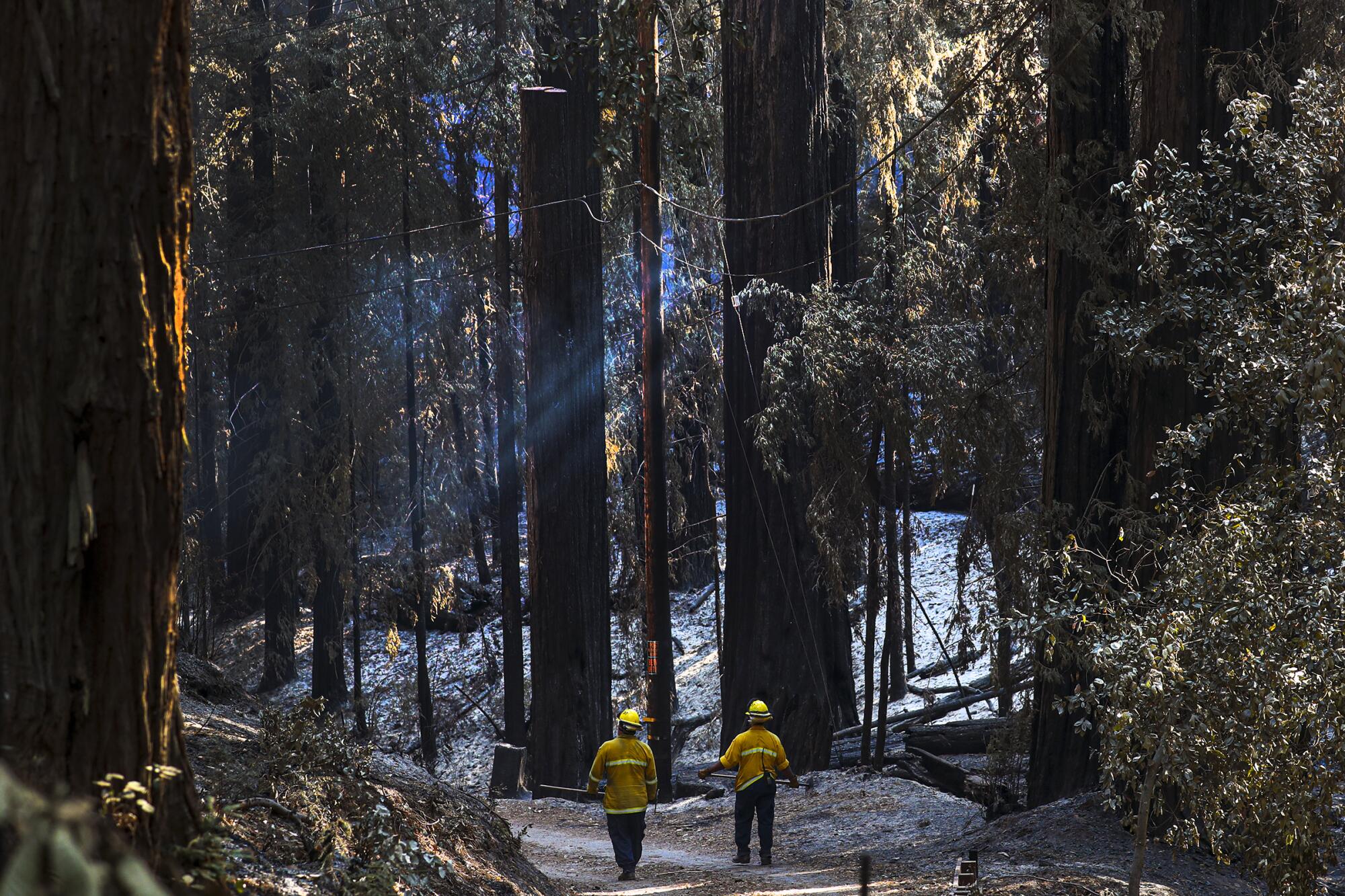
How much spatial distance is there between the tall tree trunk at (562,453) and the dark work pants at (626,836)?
247 inches

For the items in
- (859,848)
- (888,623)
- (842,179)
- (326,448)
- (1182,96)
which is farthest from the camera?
(326,448)

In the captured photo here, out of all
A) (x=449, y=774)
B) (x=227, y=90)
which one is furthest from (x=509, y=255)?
(x=449, y=774)

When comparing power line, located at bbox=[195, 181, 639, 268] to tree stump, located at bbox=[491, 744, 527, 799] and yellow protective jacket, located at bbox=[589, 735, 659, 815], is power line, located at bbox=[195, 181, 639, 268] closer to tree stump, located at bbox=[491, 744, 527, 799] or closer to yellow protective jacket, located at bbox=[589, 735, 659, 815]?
tree stump, located at bbox=[491, 744, 527, 799]

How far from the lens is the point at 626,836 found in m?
11.4

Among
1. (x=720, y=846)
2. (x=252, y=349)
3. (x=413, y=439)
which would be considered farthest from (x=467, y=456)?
(x=720, y=846)

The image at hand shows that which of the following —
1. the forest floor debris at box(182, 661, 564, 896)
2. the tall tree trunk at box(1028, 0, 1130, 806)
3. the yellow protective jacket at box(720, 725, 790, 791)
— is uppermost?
the tall tree trunk at box(1028, 0, 1130, 806)

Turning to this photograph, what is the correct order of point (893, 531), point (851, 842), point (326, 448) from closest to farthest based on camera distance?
point (851, 842) < point (893, 531) < point (326, 448)

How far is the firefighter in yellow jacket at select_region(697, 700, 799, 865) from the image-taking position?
11984mm

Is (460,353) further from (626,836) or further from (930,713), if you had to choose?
(626,836)

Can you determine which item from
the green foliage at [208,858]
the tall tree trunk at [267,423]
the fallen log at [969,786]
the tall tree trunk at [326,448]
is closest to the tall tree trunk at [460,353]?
the tall tree trunk at [326,448]

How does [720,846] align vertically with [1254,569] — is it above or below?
below

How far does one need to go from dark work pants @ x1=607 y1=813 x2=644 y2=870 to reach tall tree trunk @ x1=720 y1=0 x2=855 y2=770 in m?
5.60

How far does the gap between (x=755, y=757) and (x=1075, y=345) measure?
4.83m

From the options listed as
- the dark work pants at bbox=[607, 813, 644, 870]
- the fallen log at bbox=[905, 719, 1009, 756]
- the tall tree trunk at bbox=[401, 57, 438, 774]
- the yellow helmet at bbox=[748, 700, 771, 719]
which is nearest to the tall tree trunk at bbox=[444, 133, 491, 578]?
the tall tree trunk at bbox=[401, 57, 438, 774]
